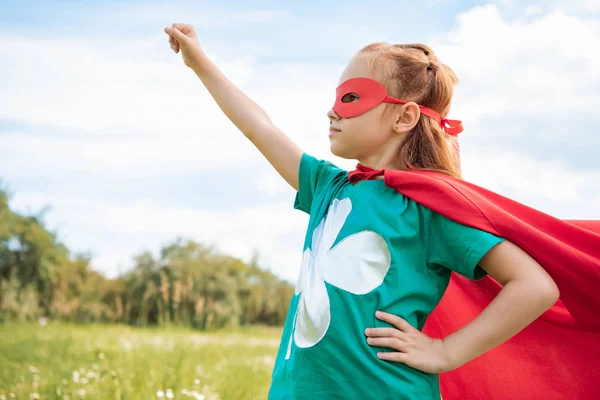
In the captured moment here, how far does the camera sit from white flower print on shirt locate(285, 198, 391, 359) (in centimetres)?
202

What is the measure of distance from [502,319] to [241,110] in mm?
1435

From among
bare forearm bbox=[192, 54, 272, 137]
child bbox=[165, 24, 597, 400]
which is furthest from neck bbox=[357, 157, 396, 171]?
bare forearm bbox=[192, 54, 272, 137]

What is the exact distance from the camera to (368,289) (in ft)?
Result: 6.57

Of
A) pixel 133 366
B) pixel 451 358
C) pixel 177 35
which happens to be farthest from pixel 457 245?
pixel 133 366

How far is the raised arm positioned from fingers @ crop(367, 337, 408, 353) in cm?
87

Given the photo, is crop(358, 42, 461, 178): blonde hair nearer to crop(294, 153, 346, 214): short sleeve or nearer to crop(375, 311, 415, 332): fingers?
crop(294, 153, 346, 214): short sleeve

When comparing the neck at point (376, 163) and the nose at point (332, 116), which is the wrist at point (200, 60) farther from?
the neck at point (376, 163)

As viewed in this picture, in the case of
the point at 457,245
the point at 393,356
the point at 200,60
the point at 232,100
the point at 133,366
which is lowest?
the point at 133,366

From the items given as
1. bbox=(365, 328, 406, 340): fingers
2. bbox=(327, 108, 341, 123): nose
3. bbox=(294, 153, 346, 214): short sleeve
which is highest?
bbox=(327, 108, 341, 123): nose

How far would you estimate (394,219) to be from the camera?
209cm

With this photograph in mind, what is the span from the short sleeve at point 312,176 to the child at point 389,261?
3cm

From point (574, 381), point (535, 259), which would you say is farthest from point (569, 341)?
point (535, 259)

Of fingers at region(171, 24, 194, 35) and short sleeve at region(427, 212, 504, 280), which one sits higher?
fingers at region(171, 24, 194, 35)

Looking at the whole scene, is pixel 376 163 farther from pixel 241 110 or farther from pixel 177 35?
pixel 177 35
